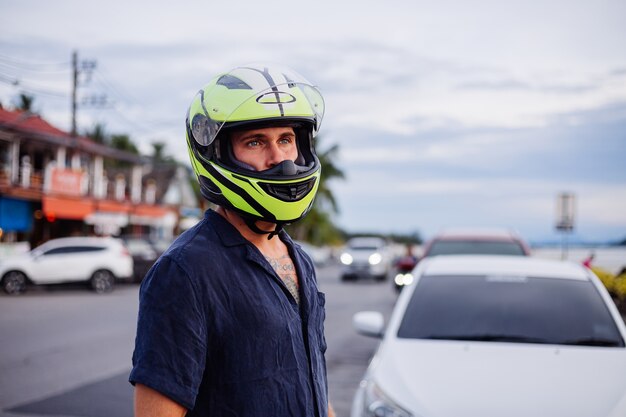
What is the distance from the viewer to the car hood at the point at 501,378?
346cm

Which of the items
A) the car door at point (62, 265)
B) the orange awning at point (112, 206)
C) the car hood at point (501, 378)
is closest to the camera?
the car hood at point (501, 378)

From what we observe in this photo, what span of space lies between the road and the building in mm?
13983

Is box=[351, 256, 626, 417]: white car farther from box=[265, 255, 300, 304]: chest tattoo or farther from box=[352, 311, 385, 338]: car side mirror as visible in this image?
box=[265, 255, 300, 304]: chest tattoo

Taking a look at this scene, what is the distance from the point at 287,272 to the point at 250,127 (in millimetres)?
436

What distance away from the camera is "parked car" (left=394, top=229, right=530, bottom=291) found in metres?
10.5

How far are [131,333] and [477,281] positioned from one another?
8.13 m

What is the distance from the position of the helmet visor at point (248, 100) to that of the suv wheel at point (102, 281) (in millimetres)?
20189

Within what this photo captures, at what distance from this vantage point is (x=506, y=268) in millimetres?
5414

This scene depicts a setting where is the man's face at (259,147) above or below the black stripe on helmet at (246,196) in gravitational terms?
above

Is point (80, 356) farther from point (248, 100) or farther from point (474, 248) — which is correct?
point (248, 100)

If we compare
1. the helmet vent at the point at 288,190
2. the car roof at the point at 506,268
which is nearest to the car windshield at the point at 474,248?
the car roof at the point at 506,268

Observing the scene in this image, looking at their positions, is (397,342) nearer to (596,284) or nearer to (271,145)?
(596,284)

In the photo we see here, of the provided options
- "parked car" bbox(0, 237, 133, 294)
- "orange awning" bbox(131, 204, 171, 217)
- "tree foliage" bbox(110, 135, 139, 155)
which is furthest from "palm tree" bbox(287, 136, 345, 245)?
"parked car" bbox(0, 237, 133, 294)

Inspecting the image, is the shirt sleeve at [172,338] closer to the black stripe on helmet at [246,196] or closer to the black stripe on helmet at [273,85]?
the black stripe on helmet at [246,196]
